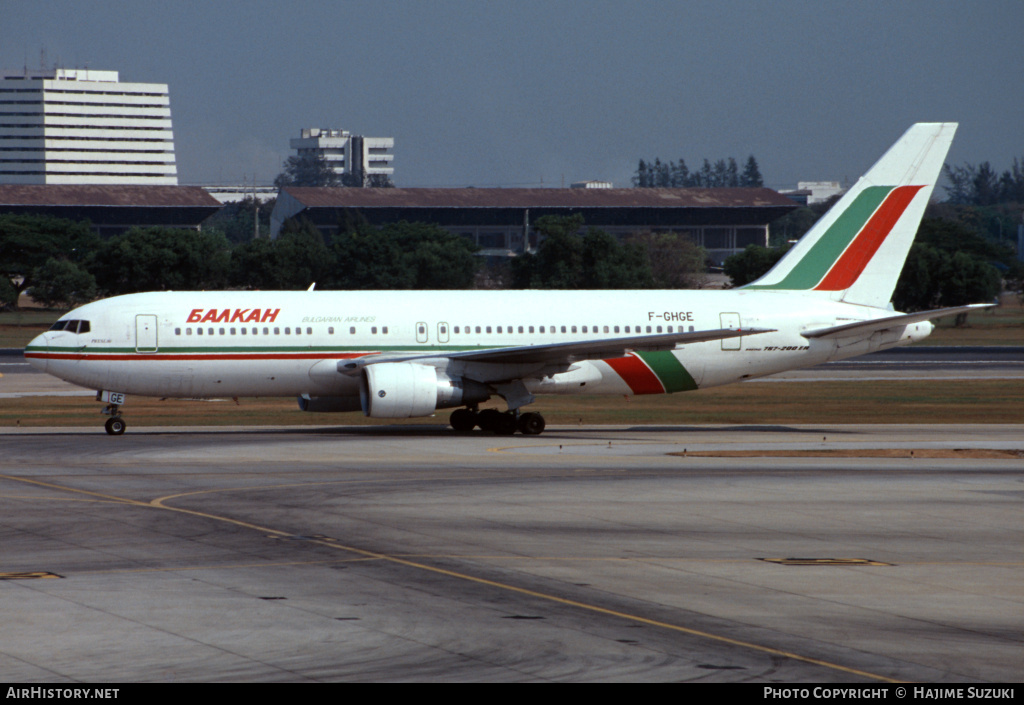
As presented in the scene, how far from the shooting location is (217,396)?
40.4 metres

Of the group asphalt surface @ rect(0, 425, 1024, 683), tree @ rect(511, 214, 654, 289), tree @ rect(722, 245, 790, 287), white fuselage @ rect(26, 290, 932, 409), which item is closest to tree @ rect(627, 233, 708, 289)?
tree @ rect(722, 245, 790, 287)

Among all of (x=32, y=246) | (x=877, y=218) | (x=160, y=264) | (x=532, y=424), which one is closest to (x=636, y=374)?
(x=532, y=424)

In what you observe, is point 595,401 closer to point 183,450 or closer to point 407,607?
point 183,450

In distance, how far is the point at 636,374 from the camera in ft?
134

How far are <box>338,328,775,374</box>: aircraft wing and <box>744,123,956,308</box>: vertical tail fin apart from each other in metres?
5.10

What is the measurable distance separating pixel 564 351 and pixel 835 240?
11172mm

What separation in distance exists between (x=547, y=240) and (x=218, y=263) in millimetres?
31977

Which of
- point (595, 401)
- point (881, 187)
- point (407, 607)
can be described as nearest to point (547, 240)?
point (595, 401)

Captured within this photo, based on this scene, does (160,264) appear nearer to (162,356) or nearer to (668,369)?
(162,356)

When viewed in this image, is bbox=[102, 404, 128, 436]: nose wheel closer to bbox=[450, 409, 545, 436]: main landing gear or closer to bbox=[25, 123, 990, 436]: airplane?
bbox=[25, 123, 990, 436]: airplane

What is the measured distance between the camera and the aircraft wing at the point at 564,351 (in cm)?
3838

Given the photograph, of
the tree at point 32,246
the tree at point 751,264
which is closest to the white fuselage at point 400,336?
the tree at point 751,264

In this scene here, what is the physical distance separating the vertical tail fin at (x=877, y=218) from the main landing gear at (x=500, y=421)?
10630 mm

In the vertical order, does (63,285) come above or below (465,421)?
above
